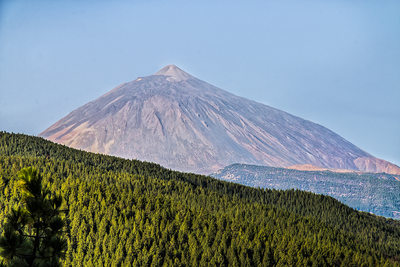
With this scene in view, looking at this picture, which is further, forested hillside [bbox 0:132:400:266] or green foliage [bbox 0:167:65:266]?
forested hillside [bbox 0:132:400:266]

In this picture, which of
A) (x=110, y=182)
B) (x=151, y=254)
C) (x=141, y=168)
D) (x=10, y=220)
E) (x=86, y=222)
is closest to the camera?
(x=10, y=220)

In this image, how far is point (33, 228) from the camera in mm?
21734

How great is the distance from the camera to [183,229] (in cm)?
9519

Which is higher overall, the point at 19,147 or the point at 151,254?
the point at 19,147

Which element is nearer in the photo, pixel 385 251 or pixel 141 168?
pixel 385 251

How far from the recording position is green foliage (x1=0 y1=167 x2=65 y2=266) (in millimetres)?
20547

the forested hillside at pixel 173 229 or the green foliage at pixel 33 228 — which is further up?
the green foliage at pixel 33 228

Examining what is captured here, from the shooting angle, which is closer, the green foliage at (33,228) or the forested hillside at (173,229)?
the green foliage at (33,228)

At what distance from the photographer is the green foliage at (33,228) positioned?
20.5 m

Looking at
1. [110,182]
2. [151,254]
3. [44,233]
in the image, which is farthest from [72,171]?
[44,233]

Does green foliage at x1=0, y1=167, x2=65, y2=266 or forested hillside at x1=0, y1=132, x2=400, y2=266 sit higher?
green foliage at x1=0, y1=167, x2=65, y2=266

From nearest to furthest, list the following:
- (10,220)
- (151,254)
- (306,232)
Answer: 1. (10,220)
2. (151,254)
3. (306,232)

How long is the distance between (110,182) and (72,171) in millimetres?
13352

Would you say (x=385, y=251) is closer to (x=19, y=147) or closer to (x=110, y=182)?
(x=110, y=182)
